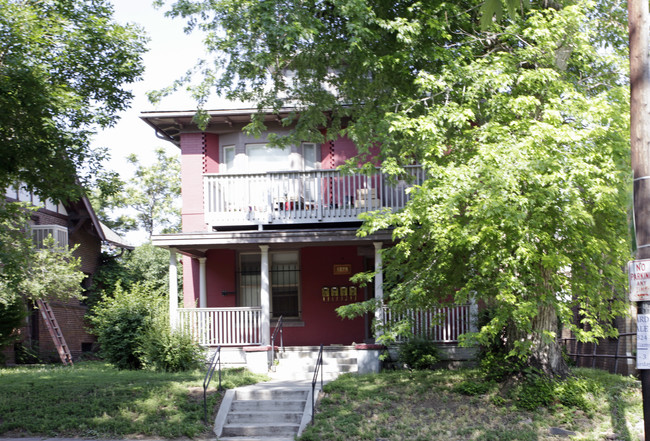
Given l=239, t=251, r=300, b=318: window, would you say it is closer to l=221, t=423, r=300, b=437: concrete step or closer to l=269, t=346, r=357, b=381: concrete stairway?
l=269, t=346, r=357, b=381: concrete stairway

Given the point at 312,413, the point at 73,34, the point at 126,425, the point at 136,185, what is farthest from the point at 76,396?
the point at 136,185

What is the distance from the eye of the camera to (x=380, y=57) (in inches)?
494

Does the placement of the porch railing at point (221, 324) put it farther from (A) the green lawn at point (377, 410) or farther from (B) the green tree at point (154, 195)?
(B) the green tree at point (154, 195)

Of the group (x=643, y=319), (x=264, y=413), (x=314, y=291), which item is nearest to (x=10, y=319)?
(x=314, y=291)

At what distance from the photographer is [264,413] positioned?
12.6 metres

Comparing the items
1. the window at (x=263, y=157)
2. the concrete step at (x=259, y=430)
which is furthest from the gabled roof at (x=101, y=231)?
the concrete step at (x=259, y=430)

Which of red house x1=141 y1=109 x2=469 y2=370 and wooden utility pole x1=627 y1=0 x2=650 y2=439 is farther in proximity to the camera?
red house x1=141 y1=109 x2=469 y2=370

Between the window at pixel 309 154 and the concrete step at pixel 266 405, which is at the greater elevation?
the window at pixel 309 154

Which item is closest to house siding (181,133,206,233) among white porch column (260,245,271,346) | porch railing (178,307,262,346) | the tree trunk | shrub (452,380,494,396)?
porch railing (178,307,262,346)

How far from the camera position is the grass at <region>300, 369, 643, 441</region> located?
430 inches

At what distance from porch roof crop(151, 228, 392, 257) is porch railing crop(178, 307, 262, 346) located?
5.60ft

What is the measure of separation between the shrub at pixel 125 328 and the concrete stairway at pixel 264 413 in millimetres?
3780

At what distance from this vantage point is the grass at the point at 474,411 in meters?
10.9

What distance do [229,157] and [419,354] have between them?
8.40 metres
